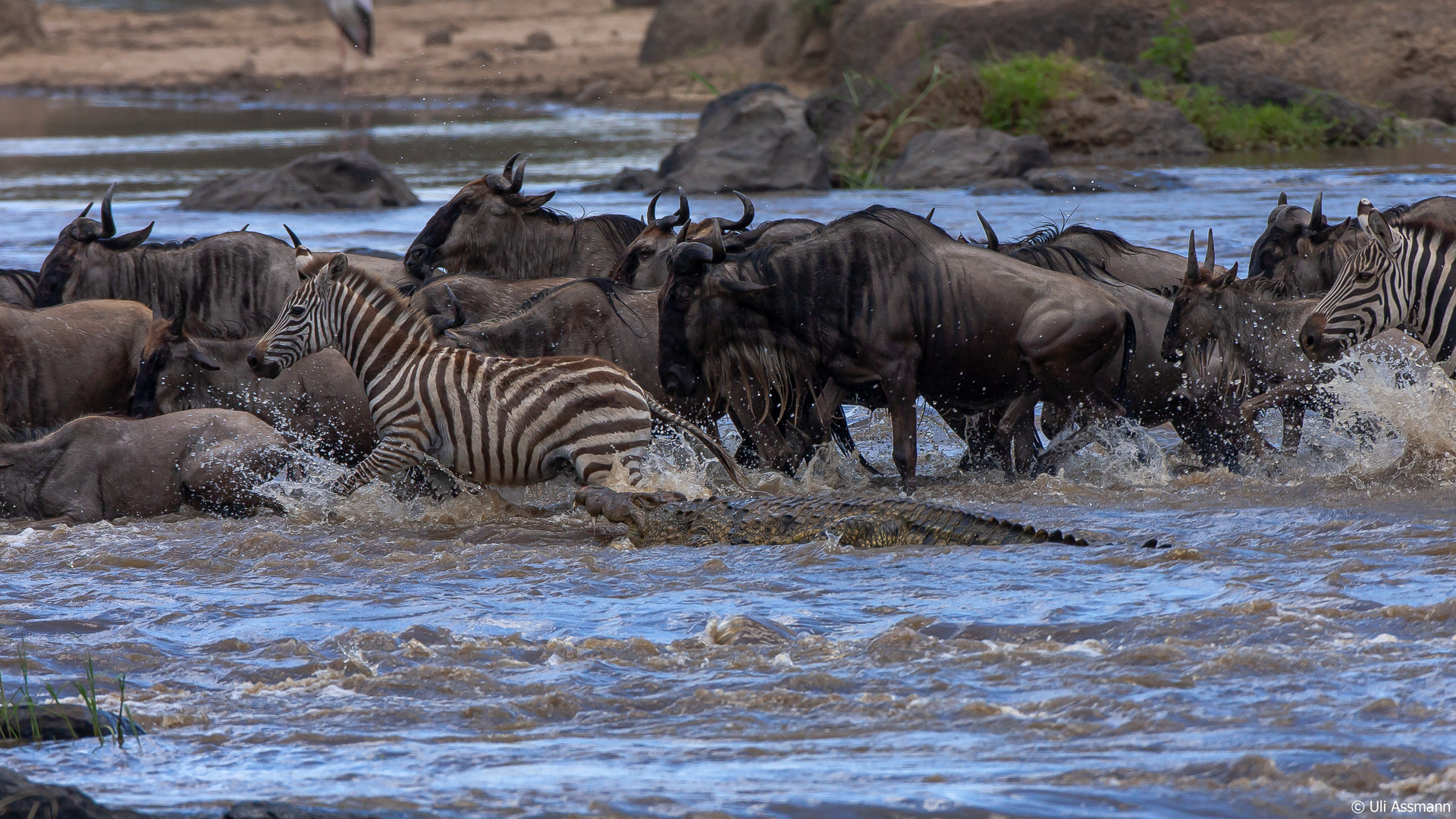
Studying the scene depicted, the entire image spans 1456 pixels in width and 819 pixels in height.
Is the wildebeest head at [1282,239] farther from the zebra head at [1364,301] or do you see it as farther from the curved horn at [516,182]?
the curved horn at [516,182]

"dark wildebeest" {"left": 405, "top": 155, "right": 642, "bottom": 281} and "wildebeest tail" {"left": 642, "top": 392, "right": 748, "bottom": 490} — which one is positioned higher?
"dark wildebeest" {"left": 405, "top": 155, "right": 642, "bottom": 281}

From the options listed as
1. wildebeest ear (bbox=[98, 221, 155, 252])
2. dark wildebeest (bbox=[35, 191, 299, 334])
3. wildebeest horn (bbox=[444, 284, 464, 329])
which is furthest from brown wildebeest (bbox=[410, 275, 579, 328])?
wildebeest ear (bbox=[98, 221, 155, 252])

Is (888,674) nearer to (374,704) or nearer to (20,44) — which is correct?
(374,704)

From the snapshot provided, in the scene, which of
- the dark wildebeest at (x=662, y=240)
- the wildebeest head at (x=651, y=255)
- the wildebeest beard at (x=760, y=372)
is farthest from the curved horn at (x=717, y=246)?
the wildebeest head at (x=651, y=255)

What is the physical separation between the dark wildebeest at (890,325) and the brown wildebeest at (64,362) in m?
3.12

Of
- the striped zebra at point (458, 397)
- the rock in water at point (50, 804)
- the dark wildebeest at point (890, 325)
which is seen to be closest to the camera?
the rock in water at point (50, 804)

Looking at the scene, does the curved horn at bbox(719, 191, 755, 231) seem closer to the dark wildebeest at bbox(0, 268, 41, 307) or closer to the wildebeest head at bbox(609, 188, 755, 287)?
the wildebeest head at bbox(609, 188, 755, 287)

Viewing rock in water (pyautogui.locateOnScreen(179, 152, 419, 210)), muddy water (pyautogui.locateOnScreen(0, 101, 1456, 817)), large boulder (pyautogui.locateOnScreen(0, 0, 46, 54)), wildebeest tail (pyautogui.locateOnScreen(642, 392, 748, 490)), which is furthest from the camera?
large boulder (pyautogui.locateOnScreen(0, 0, 46, 54))

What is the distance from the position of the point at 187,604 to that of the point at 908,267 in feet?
11.9

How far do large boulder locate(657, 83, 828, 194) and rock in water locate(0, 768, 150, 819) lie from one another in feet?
54.1

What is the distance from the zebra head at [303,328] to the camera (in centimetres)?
723

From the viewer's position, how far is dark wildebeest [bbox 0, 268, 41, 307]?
10031 millimetres

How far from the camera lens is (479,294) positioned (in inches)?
344

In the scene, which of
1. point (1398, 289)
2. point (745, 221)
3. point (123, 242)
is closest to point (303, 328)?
point (745, 221)
